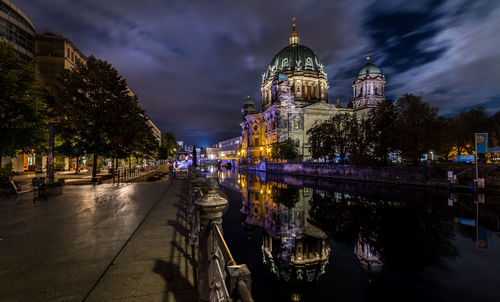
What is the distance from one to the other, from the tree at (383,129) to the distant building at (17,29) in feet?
181

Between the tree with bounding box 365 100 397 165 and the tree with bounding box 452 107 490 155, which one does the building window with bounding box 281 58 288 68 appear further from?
the tree with bounding box 365 100 397 165

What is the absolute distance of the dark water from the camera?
24.6 ft

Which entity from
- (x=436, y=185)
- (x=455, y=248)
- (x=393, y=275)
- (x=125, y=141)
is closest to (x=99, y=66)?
(x=125, y=141)

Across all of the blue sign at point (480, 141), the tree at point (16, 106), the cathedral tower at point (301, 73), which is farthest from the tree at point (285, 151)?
the tree at point (16, 106)

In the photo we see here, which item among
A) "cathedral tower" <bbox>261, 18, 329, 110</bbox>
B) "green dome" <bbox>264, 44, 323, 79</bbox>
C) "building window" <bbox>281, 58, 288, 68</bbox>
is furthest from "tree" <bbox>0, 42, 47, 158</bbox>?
"building window" <bbox>281, 58, 288, 68</bbox>

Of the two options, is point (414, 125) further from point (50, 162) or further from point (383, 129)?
point (50, 162)

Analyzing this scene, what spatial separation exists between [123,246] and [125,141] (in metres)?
20.6

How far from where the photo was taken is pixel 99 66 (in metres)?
23.4

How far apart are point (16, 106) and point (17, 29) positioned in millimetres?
36647

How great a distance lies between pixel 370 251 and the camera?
10391 mm

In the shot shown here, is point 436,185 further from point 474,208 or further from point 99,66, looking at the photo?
point 99,66

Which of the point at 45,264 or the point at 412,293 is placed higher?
the point at 45,264

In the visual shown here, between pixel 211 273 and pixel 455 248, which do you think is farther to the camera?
pixel 455 248

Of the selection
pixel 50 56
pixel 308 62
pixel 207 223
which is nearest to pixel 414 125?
pixel 207 223
